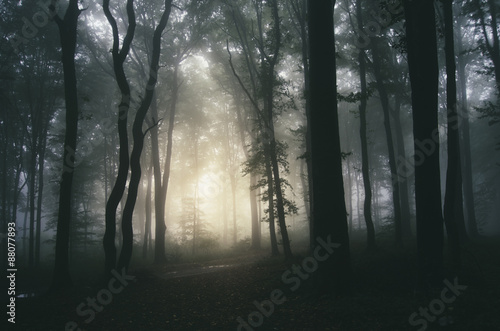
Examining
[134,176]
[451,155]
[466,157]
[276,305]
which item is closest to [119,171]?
[134,176]

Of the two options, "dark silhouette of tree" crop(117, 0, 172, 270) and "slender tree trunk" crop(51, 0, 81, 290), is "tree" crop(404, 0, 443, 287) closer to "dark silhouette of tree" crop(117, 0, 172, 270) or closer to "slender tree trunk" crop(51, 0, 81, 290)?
"dark silhouette of tree" crop(117, 0, 172, 270)

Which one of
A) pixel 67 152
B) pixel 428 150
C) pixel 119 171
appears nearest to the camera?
pixel 428 150

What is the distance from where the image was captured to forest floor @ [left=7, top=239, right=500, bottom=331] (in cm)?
548

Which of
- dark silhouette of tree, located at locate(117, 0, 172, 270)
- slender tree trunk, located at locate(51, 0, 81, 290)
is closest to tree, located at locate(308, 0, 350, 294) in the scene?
dark silhouette of tree, located at locate(117, 0, 172, 270)

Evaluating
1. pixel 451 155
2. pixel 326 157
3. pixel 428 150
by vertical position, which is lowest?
pixel 428 150

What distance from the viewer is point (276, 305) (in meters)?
6.86

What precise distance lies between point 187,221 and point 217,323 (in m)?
20.9

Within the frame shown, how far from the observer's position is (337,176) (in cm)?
707

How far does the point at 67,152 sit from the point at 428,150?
11058mm

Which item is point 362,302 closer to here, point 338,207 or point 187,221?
point 338,207

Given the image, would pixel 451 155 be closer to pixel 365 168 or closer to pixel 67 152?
pixel 365 168

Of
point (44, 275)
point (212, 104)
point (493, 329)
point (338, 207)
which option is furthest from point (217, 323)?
point (212, 104)

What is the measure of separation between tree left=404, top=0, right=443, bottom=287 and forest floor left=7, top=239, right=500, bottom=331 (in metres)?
0.69

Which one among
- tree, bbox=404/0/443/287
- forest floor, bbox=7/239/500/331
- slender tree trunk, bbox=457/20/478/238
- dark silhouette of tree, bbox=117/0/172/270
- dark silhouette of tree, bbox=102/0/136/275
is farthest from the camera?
slender tree trunk, bbox=457/20/478/238
